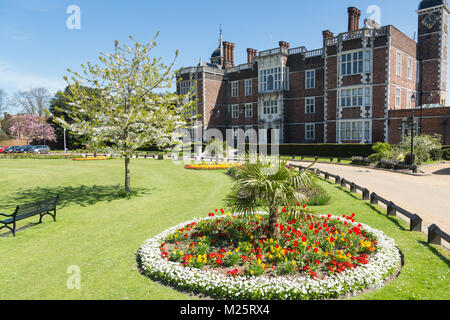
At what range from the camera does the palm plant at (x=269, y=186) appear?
22.1 ft

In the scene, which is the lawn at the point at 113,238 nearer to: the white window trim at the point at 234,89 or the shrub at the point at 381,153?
the shrub at the point at 381,153

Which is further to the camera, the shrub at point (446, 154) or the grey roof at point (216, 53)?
the grey roof at point (216, 53)

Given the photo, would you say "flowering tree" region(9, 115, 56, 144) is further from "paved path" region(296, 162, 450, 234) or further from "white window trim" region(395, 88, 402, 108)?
"white window trim" region(395, 88, 402, 108)

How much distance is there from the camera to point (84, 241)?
8.54 m

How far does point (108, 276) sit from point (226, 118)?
40.8 meters

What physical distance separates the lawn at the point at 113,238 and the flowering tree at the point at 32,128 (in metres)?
45.0

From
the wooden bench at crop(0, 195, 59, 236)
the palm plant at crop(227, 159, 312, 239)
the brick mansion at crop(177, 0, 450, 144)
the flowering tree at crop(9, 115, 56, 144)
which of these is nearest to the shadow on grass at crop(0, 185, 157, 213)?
the wooden bench at crop(0, 195, 59, 236)

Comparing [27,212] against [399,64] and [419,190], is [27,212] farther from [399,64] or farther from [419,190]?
[399,64]

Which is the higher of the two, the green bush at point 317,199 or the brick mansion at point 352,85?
the brick mansion at point 352,85

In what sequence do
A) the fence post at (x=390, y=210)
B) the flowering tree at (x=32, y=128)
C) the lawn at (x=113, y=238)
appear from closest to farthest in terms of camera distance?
the lawn at (x=113, y=238)
the fence post at (x=390, y=210)
the flowering tree at (x=32, y=128)

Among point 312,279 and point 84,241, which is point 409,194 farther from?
point 84,241

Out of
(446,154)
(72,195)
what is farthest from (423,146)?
(72,195)

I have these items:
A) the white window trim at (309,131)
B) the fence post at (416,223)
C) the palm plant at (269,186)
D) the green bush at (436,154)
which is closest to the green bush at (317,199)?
the fence post at (416,223)

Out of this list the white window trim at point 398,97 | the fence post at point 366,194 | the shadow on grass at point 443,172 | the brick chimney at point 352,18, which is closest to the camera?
the fence post at point 366,194
